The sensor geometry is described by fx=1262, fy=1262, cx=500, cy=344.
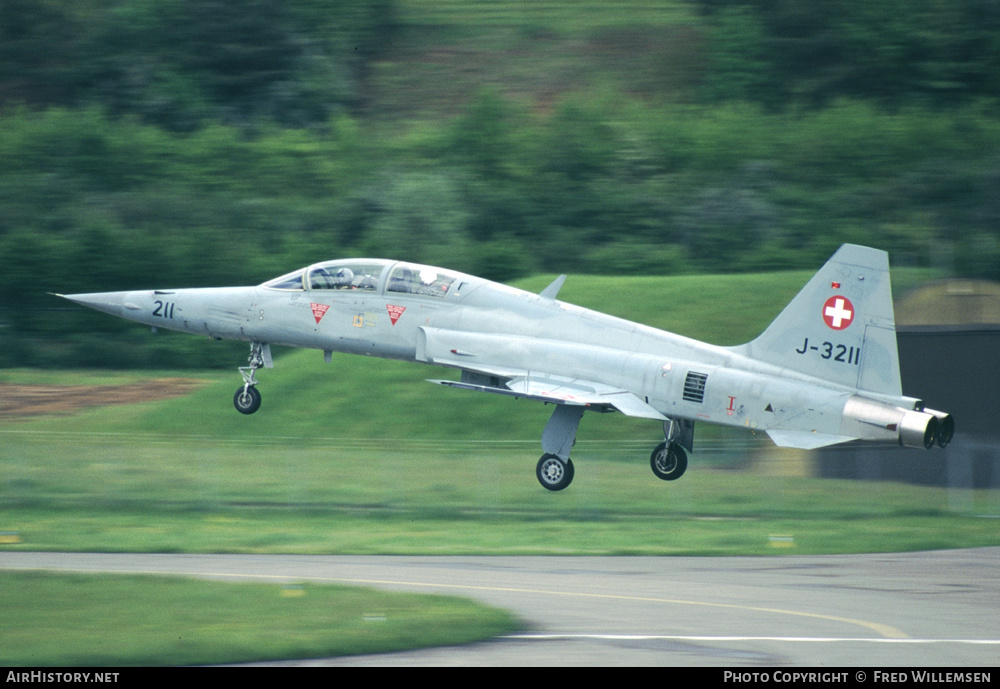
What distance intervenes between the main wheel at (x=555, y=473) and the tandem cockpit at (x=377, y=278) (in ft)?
12.3

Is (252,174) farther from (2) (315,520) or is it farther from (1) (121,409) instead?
(2) (315,520)

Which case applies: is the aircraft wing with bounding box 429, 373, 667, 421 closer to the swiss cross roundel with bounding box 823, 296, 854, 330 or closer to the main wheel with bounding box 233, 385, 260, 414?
the swiss cross roundel with bounding box 823, 296, 854, 330

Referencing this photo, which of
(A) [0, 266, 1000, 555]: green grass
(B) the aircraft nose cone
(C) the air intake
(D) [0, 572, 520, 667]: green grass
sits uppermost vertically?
(B) the aircraft nose cone

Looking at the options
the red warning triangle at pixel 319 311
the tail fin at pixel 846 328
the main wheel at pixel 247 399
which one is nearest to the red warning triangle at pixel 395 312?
the red warning triangle at pixel 319 311

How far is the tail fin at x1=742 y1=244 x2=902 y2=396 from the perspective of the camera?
21.4 m

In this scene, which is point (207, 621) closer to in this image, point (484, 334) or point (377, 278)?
point (484, 334)

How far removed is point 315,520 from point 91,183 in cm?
3295

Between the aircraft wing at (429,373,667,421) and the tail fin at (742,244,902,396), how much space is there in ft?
8.30

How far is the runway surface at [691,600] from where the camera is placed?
43.2ft

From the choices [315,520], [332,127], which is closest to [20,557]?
[315,520]

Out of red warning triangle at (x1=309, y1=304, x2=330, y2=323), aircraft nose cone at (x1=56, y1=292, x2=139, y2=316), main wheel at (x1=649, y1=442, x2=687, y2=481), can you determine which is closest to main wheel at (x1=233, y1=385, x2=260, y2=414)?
red warning triangle at (x1=309, y1=304, x2=330, y2=323)

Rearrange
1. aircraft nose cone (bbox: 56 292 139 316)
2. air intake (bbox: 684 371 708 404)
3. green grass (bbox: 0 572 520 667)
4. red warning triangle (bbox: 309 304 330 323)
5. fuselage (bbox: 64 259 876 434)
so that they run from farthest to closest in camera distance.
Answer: aircraft nose cone (bbox: 56 292 139 316), red warning triangle (bbox: 309 304 330 323), air intake (bbox: 684 371 708 404), fuselage (bbox: 64 259 876 434), green grass (bbox: 0 572 520 667)

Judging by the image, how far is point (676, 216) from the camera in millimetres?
53031

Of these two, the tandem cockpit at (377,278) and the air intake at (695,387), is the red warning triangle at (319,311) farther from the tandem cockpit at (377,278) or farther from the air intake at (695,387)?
the air intake at (695,387)
